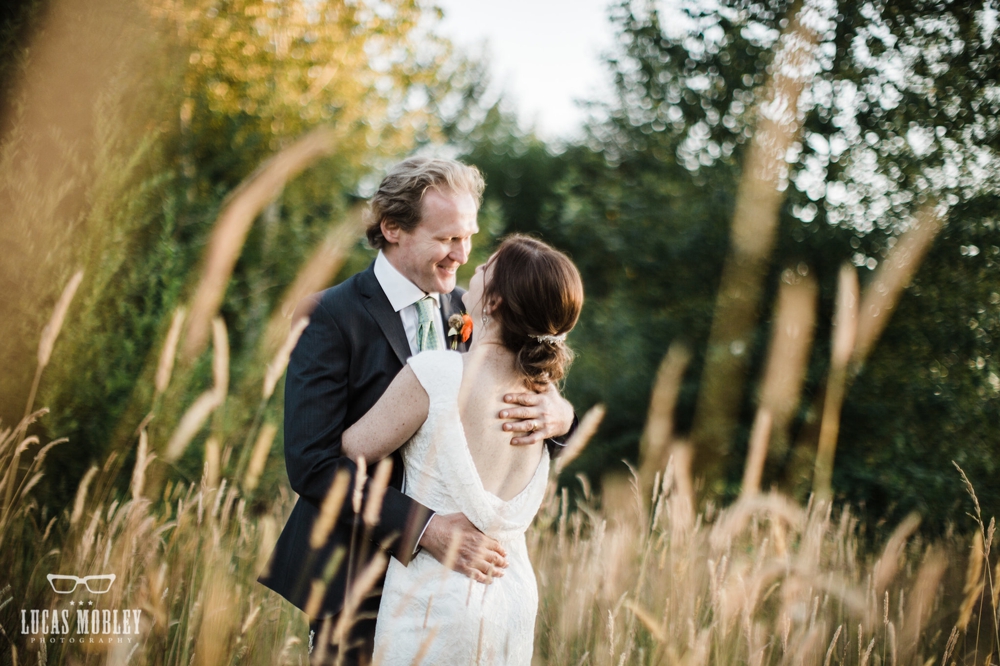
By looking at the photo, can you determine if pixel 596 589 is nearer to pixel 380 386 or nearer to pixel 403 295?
pixel 380 386

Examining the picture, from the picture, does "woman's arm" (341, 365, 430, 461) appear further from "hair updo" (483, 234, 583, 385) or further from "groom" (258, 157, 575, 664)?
"hair updo" (483, 234, 583, 385)

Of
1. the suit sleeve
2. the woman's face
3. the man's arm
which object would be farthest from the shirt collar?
the man's arm

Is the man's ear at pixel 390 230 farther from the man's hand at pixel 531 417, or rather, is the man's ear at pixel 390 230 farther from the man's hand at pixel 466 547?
the man's hand at pixel 466 547

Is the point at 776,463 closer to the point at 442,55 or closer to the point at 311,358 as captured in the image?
the point at 311,358

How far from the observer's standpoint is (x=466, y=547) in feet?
6.32

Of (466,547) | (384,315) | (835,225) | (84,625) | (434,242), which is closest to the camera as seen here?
(466,547)

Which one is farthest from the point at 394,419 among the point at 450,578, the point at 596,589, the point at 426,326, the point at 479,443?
the point at 596,589

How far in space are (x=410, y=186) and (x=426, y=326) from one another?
1.86 feet

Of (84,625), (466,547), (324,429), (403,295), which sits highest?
(403,295)

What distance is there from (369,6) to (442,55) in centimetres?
150

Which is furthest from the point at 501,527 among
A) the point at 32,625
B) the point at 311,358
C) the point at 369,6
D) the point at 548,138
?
the point at 548,138

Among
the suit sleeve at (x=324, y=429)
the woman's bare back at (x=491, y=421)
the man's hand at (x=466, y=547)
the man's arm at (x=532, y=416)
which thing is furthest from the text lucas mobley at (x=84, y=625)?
the man's arm at (x=532, y=416)

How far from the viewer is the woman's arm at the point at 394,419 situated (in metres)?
1.93

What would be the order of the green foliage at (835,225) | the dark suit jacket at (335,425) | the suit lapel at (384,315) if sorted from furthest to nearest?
the green foliage at (835,225), the suit lapel at (384,315), the dark suit jacket at (335,425)
